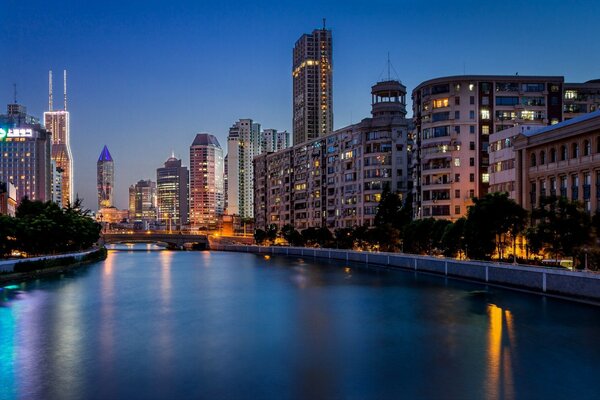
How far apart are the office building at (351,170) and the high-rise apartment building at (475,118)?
74.3 ft

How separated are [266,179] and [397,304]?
458 feet

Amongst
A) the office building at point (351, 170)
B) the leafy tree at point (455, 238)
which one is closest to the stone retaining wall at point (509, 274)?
the leafy tree at point (455, 238)

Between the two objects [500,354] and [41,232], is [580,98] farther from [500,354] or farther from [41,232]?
[41,232]

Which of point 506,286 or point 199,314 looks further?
point 506,286

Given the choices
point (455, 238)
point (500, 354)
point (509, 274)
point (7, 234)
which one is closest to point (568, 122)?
point (455, 238)

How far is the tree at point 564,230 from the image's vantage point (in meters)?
50.8

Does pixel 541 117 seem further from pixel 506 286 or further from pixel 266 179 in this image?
pixel 266 179

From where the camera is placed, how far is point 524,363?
28094 mm

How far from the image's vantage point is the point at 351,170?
134625mm

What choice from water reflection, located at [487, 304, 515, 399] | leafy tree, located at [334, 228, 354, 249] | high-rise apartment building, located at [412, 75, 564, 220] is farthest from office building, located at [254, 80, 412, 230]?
water reflection, located at [487, 304, 515, 399]

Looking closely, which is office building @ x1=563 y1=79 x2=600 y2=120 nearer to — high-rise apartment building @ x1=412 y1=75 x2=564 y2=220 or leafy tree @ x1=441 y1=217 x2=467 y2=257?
high-rise apartment building @ x1=412 y1=75 x2=564 y2=220

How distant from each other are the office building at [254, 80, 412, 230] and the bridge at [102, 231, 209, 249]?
29.0 metres

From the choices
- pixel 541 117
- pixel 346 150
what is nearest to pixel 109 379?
pixel 541 117

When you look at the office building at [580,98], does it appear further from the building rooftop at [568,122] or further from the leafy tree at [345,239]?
the leafy tree at [345,239]
